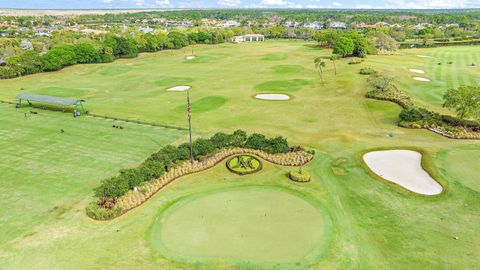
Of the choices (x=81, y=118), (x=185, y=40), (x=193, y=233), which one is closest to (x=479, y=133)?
(x=193, y=233)

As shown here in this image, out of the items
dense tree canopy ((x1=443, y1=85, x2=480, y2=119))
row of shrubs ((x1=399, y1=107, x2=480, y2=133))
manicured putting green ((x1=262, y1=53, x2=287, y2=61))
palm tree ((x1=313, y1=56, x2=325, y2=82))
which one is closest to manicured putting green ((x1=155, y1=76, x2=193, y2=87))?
palm tree ((x1=313, y1=56, x2=325, y2=82))

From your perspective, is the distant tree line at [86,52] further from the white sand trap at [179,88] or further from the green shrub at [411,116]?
the green shrub at [411,116]

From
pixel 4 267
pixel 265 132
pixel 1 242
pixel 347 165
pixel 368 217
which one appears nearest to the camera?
pixel 4 267

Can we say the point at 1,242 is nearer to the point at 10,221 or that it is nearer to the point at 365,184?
the point at 10,221

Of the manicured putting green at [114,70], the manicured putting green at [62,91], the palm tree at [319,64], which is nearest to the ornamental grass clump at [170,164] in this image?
the manicured putting green at [62,91]

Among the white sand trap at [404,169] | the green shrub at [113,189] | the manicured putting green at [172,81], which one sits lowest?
the white sand trap at [404,169]

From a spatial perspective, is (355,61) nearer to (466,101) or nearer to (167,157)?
(466,101)

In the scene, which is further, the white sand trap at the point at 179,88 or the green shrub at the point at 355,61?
the green shrub at the point at 355,61
